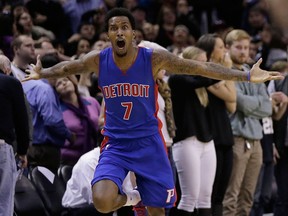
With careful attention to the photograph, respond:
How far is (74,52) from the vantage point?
40.9 feet

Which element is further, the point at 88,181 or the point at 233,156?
the point at 233,156

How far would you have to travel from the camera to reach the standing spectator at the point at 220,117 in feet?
30.3

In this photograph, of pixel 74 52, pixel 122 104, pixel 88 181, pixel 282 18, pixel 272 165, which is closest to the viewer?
pixel 282 18

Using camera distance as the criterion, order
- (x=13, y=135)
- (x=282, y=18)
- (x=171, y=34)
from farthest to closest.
→ (x=171, y=34) → (x=13, y=135) → (x=282, y=18)

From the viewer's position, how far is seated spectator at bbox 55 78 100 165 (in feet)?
31.9

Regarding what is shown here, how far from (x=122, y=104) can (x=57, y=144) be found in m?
2.12

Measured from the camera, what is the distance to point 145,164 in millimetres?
7312

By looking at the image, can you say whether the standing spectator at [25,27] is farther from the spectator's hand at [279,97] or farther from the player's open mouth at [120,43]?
the player's open mouth at [120,43]

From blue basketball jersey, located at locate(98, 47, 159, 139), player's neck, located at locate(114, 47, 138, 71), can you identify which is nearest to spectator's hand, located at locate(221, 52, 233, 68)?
blue basketball jersey, located at locate(98, 47, 159, 139)

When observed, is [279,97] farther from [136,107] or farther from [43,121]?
[136,107]

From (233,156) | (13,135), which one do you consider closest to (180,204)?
(233,156)

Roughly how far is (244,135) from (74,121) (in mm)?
2094

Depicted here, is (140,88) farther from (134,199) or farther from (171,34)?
(171,34)

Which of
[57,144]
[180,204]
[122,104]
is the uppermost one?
[122,104]
